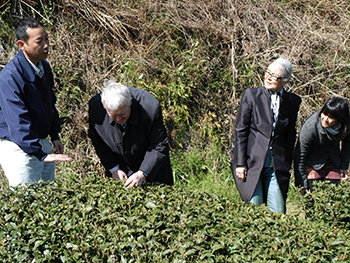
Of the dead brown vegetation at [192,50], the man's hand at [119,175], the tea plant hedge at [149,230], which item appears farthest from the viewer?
the dead brown vegetation at [192,50]

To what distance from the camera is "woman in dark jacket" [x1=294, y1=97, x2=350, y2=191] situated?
291cm

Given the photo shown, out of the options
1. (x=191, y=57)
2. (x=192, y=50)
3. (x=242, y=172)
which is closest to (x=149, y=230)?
(x=242, y=172)

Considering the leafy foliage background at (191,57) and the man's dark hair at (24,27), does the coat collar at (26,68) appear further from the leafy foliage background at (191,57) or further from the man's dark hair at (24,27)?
the leafy foliage background at (191,57)

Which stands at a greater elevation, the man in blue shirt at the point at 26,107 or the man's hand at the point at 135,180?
the man in blue shirt at the point at 26,107

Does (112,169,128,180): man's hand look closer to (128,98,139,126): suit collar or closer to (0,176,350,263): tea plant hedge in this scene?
(0,176,350,263): tea plant hedge

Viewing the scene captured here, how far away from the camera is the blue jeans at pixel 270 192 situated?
10.2 ft

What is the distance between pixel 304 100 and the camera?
498 cm

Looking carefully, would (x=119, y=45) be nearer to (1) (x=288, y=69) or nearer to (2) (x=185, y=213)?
(1) (x=288, y=69)

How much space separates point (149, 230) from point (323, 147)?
6.62 feet

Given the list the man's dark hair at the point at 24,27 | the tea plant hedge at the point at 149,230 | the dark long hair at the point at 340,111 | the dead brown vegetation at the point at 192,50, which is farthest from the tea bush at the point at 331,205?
the man's dark hair at the point at 24,27

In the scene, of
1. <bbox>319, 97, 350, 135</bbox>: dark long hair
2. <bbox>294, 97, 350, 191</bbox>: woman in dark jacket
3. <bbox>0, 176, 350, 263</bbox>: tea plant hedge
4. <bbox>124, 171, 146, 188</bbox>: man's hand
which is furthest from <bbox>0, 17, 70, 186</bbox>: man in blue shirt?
<bbox>319, 97, 350, 135</bbox>: dark long hair

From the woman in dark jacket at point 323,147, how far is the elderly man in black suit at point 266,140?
0.14 metres

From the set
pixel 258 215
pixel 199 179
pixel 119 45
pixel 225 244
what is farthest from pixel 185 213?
pixel 119 45

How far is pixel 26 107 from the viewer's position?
2719 millimetres
